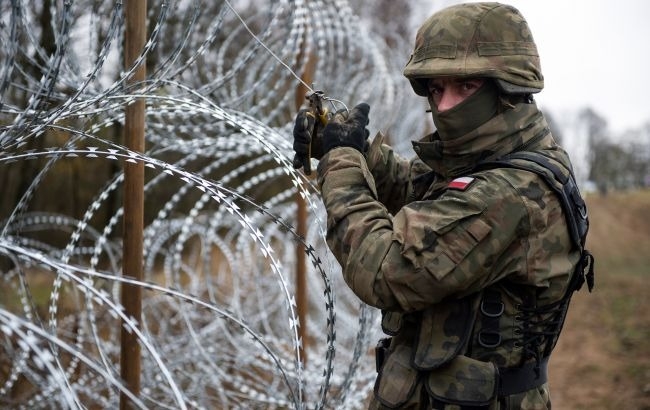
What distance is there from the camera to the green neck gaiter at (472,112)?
2072 mm

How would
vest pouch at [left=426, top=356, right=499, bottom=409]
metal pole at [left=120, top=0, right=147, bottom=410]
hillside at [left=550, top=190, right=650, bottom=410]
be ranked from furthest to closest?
hillside at [left=550, top=190, right=650, bottom=410], metal pole at [left=120, top=0, right=147, bottom=410], vest pouch at [left=426, top=356, right=499, bottom=409]

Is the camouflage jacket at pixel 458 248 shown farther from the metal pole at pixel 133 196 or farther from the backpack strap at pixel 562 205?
the metal pole at pixel 133 196

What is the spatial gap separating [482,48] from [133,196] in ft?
4.37

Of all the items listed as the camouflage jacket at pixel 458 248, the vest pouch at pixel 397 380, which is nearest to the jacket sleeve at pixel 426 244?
the camouflage jacket at pixel 458 248

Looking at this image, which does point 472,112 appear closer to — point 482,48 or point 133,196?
point 482,48

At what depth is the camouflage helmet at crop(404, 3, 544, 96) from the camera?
2037 mm

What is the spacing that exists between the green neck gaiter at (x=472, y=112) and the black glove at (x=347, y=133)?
0.29m

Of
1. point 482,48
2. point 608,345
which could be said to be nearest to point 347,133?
point 482,48

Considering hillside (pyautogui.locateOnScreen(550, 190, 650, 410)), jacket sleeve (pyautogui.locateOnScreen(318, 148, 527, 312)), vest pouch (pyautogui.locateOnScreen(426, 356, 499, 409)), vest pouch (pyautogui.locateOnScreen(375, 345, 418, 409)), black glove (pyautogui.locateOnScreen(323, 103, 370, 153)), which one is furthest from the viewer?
hillside (pyautogui.locateOnScreen(550, 190, 650, 410))

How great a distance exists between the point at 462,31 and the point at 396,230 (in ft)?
2.10

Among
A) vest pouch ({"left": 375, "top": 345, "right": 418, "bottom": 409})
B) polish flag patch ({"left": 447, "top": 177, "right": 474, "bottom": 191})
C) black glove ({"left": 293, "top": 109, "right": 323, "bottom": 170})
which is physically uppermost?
black glove ({"left": 293, "top": 109, "right": 323, "bottom": 170})

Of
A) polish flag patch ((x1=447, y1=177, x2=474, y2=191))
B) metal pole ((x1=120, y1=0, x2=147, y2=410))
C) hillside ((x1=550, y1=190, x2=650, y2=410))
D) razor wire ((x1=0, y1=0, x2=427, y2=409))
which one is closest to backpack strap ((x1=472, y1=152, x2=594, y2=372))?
polish flag patch ((x1=447, y1=177, x2=474, y2=191))

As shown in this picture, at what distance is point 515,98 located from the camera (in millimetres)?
2107

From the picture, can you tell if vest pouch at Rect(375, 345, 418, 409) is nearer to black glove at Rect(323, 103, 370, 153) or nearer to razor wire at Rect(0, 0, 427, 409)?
razor wire at Rect(0, 0, 427, 409)
